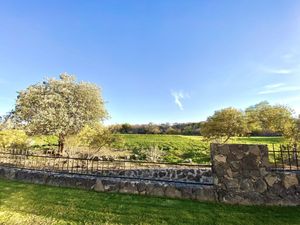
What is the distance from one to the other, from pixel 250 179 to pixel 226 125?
1290 cm

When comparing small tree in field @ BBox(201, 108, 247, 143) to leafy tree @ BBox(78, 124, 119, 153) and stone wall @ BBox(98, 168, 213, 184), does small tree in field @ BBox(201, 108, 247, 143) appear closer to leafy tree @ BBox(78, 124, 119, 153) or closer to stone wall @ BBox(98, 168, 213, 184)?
stone wall @ BBox(98, 168, 213, 184)

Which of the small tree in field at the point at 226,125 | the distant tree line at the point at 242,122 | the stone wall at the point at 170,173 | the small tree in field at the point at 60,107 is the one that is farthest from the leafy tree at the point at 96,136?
the small tree in field at the point at 226,125

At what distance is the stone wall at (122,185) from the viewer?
525cm

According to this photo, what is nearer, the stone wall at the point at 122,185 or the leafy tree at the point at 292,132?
the stone wall at the point at 122,185

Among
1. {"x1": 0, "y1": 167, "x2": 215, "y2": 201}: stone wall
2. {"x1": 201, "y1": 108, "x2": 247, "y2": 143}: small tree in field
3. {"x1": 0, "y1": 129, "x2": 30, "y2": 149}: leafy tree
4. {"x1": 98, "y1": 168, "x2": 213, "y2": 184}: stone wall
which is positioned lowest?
{"x1": 98, "y1": 168, "x2": 213, "y2": 184}: stone wall

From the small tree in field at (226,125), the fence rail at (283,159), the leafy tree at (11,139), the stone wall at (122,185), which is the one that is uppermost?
the small tree in field at (226,125)

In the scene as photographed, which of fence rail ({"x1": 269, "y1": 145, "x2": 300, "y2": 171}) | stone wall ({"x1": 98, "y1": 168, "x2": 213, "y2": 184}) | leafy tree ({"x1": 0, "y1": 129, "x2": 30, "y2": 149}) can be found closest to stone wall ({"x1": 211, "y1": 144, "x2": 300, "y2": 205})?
fence rail ({"x1": 269, "y1": 145, "x2": 300, "y2": 171})

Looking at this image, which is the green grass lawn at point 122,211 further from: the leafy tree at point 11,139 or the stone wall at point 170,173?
the leafy tree at point 11,139

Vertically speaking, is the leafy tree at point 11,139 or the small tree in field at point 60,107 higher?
the small tree in field at point 60,107

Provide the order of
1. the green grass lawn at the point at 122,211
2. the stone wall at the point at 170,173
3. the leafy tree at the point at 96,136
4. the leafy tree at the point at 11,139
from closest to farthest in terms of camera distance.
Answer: the green grass lawn at the point at 122,211 → the stone wall at the point at 170,173 → the leafy tree at the point at 11,139 → the leafy tree at the point at 96,136

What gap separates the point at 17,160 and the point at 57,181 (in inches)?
169

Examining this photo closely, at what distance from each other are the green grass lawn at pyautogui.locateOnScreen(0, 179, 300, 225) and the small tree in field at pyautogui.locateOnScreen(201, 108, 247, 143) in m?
13.1

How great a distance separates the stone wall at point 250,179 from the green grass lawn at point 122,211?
0.25 metres

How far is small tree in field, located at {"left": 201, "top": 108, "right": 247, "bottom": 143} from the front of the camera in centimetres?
1734
